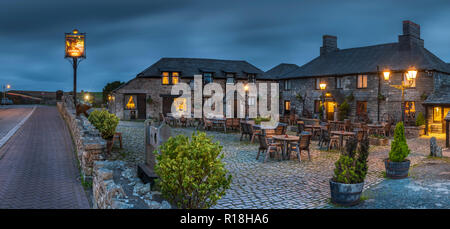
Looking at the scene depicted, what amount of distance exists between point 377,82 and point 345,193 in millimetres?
21106

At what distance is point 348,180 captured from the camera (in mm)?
6719

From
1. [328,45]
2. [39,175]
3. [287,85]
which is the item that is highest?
[328,45]

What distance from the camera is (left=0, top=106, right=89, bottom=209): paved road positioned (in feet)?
19.7

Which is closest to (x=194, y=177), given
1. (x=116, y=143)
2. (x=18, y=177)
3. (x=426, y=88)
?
(x=18, y=177)

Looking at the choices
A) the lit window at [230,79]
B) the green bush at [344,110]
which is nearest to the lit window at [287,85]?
the lit window at [230,79]

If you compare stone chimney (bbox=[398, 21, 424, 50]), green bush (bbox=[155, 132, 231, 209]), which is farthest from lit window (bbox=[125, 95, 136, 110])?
green bush (bbox=[155, 132, 231, 209])

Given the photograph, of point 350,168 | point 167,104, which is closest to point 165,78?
point 167,104

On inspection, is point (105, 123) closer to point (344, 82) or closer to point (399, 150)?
point (399, 150)

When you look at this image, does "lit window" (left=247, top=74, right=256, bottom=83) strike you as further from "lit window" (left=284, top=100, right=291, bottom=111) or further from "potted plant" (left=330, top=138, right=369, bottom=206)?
"potted plant" (left=330, top=138, right=369, bottom=206)

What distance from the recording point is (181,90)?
104ft

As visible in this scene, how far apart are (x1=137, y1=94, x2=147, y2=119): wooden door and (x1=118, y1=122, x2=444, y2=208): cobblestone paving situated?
57.6ft
